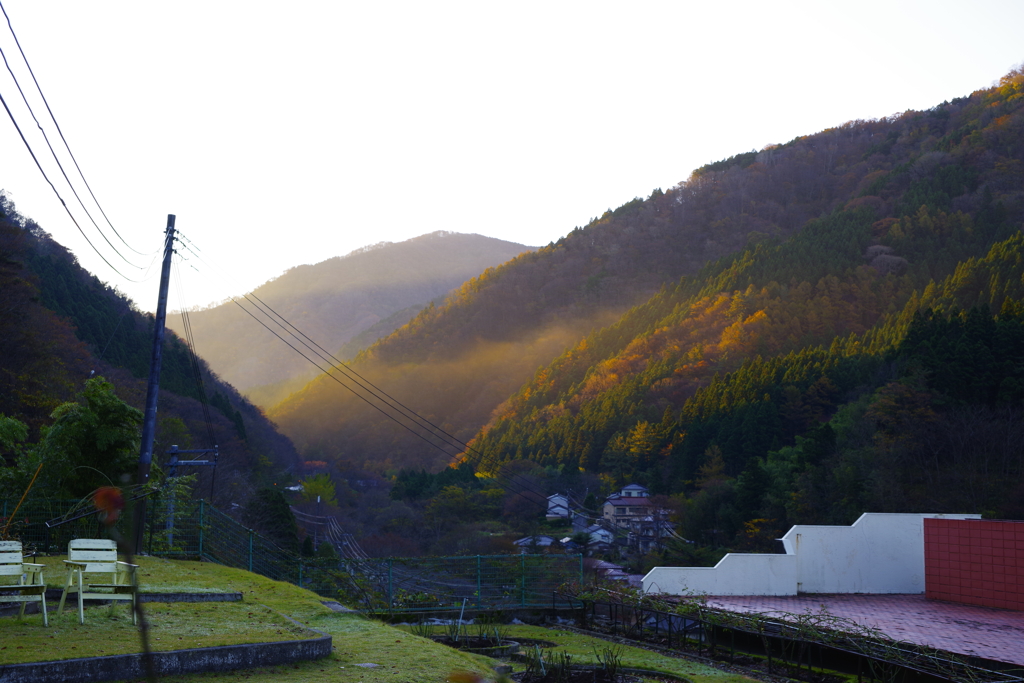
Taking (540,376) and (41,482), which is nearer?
(41,482)

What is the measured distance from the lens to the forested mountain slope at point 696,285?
5466 centimetres

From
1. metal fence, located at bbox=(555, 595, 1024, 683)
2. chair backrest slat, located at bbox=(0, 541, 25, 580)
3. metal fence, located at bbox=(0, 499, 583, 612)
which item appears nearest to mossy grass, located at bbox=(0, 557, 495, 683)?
chair backrest slat, located at bbox=(0, 541, 25, 580)

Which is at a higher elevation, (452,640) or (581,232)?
(581,232)

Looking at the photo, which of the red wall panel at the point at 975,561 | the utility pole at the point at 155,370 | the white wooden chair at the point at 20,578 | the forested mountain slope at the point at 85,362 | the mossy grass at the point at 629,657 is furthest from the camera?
the forested mountain slope at the point at 85,362

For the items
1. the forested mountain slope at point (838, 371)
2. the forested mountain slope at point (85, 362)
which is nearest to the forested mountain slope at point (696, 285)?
the forested mountain slope at point (838, 371)

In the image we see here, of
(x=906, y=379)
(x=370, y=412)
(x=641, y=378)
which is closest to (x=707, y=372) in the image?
(x=641, y=378)

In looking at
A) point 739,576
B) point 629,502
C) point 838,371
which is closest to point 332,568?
point 739,576

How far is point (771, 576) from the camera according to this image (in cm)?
1377

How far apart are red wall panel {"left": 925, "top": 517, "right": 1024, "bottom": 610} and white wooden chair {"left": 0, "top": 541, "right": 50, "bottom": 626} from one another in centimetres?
1246

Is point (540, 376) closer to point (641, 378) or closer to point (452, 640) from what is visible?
point (641, 378)

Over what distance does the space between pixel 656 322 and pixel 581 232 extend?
29269 mm

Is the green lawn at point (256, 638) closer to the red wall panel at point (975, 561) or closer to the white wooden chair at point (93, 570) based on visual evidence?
the white wooden chair at point (93, 570)

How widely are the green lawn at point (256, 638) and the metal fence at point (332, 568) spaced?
227cm

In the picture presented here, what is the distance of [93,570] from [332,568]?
9864 millimetres
